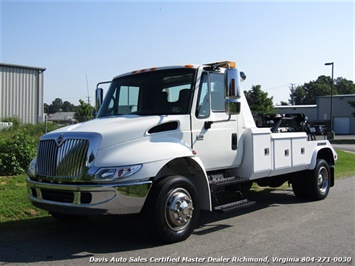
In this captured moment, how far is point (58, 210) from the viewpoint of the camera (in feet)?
17.3

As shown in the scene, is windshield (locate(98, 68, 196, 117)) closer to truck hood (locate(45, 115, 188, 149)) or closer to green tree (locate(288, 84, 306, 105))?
truck hood (locate(45, 115, 188, 149))

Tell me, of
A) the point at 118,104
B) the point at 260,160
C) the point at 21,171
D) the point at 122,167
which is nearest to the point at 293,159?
the point at 260,160

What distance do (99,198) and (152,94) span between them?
2.13 metres

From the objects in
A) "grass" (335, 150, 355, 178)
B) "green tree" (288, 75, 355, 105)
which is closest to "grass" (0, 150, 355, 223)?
"grass" (335, 150, 355, 178)

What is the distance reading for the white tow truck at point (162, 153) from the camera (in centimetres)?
510

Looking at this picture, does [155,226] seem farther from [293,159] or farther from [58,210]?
[293,159]

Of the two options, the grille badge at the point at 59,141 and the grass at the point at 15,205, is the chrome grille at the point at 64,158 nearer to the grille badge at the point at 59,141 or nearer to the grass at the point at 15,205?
the grille badge at the point at 59,141

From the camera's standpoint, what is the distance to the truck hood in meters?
5.27

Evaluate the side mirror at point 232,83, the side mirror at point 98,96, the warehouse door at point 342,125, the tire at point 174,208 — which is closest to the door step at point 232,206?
the tire at point 174,208

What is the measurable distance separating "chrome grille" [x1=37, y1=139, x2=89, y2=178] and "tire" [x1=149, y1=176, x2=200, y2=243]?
41.5 inches

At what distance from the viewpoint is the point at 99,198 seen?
4.98m

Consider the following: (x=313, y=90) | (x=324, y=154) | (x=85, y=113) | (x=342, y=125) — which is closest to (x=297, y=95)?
(x=313, y=90)

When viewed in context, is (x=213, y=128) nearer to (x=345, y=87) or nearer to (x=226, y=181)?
(x=226, y=181)

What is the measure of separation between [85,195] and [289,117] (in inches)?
215
